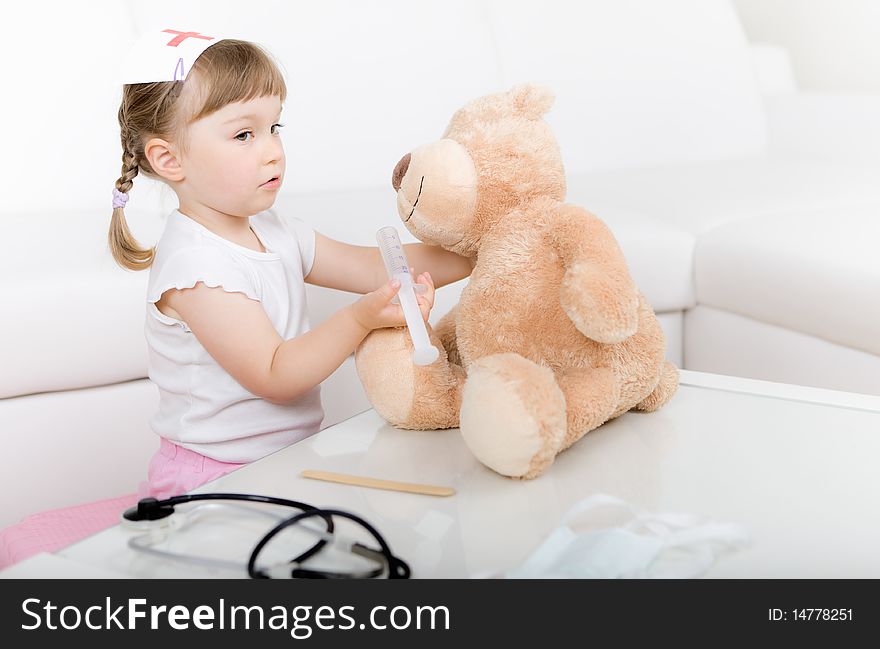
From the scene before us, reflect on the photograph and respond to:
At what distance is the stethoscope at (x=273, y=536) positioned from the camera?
64 cm

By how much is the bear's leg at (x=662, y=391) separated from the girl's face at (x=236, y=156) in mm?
415

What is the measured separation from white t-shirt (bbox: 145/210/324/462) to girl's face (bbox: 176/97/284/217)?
0.05 meters

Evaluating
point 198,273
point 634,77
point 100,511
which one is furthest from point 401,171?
point 634,77

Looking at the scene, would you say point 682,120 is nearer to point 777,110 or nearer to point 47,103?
point 777,110

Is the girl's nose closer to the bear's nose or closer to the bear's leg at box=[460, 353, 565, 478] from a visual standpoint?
the bear's nose

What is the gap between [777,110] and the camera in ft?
7.52

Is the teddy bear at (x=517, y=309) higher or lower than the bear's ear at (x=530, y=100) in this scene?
lower

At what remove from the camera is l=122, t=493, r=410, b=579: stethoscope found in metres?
0.64

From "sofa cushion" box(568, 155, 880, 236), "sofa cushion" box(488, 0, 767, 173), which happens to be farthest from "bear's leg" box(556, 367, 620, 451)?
"sofa cushion" box(488, 0, 767, 173)

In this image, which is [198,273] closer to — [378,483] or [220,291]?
[220,291]

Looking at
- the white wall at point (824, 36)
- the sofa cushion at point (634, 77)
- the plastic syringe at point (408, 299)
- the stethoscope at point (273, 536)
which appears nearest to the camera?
the stethoscope at point (273, 536)

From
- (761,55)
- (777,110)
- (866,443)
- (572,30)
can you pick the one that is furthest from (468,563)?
(761,55)

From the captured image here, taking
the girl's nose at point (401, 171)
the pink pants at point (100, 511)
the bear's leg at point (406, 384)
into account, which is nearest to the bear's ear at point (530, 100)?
the girl's nose at point (401, 171)

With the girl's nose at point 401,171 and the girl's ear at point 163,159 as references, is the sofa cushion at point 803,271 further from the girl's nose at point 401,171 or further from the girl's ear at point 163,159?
the girl's ear at point 163,159
